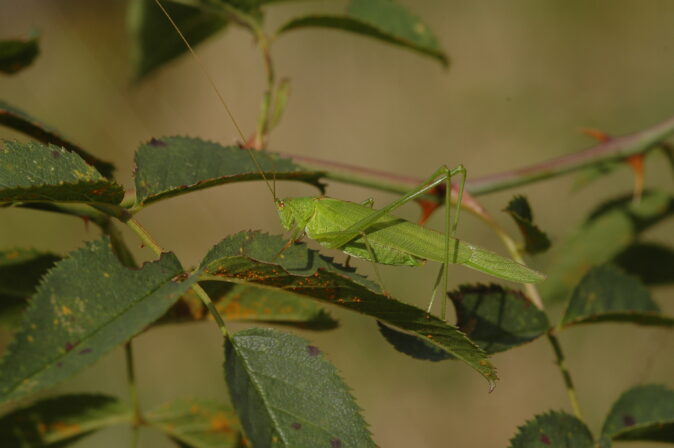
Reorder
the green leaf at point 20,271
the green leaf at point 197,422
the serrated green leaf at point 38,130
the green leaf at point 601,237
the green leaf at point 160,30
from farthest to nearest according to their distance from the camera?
the green leaf at point 601,237
the green leaf at point 160,30
the green leaf at point 197,422
the green leaf at point 20,271
the serrated green leaf at point 38,130

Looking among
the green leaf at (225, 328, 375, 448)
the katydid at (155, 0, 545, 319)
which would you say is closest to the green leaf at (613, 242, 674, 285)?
the katydid at (155, 0, 545, 319)

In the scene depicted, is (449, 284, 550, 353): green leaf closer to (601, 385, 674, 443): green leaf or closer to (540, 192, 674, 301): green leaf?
(601, 385, 674, 443): green leaf

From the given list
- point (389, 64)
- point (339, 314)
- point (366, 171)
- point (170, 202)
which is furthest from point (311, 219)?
point (389, 64)

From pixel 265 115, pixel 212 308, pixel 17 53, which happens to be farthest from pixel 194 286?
pixel 17 53

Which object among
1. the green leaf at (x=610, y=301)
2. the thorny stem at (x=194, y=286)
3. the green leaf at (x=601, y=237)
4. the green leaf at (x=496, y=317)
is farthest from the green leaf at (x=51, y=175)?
the green leaf at (x=601, y=237)

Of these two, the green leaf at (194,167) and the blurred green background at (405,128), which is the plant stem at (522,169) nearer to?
the green leaf at (194,167)

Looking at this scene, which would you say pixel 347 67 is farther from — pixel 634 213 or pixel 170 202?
pixel 634 213

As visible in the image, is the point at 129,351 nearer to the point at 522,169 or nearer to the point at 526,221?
the point at 526,221
